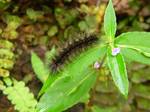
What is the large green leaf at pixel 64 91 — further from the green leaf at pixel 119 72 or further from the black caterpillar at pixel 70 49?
the green leaf at pixel 119 72

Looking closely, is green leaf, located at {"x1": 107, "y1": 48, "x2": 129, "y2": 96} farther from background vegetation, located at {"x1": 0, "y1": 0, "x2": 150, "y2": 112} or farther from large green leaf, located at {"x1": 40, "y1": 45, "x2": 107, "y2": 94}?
background vegetation, located at {"x1": 0, "y1": 0, "x2": 150, "y2": 112}

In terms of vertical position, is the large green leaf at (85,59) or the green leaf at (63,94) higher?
the large green leaf at (85,59)

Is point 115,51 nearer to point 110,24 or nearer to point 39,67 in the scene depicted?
point 110,24

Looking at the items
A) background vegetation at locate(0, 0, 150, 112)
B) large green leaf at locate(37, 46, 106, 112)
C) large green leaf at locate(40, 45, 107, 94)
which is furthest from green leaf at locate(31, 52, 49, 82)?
large green leaf at locate(40, 45, 107, 94)

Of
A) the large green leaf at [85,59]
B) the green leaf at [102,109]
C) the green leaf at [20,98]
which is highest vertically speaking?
the large green leaf at [85,59]

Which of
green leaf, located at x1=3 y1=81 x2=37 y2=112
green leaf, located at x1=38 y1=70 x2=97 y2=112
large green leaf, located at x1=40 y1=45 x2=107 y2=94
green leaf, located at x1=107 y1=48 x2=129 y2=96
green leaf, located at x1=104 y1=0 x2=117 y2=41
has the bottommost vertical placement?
green leaf, located at x1=3 y1=81 x2=37 y2=112

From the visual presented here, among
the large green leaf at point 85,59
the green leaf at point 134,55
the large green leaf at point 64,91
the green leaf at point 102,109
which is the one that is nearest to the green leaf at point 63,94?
the large green leaf at point 64,91
